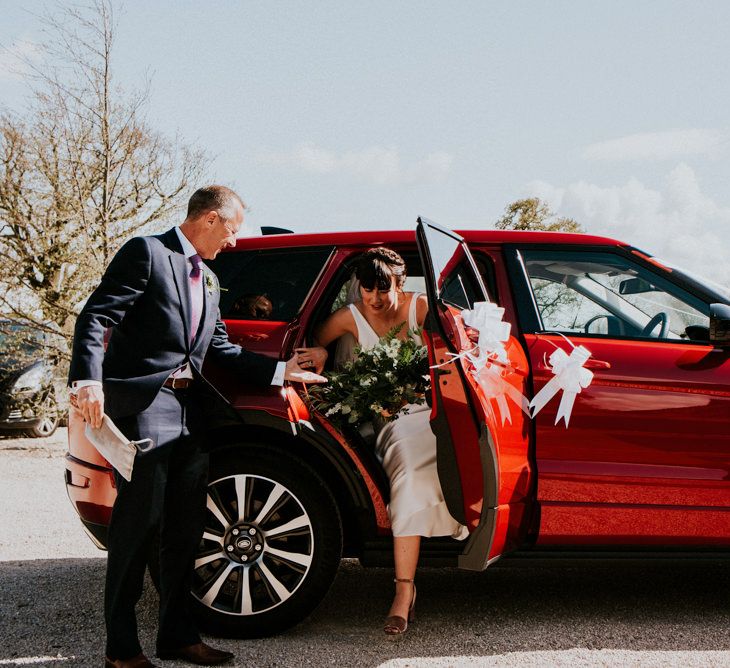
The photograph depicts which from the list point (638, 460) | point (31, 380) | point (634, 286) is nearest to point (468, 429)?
point (638, 460)

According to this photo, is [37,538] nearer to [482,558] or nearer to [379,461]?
[379,461]

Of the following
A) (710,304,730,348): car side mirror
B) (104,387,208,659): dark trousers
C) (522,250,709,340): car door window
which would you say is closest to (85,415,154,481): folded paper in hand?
(104,387,208,659): dark trousers

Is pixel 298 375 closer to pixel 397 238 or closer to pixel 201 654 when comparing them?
pixel 397 238

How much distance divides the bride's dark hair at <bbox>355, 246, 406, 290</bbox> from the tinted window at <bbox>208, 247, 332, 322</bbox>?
190 mm

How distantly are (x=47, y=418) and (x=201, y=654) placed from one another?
8.58 meters

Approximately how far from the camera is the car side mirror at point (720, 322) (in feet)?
11.1

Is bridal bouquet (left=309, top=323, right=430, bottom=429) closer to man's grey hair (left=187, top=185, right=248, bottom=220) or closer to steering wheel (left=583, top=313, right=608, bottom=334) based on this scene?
steering wheel (left=583, top=313, right=608, bottom=334)

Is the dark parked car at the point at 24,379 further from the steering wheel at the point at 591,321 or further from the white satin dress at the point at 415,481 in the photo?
the steering wheel at the point at 591,321

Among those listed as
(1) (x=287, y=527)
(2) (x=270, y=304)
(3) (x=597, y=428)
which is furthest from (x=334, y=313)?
(3) (x=597, y=428)

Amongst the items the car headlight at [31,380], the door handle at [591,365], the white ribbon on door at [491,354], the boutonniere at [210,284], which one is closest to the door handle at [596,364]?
the door handle at [591,365]

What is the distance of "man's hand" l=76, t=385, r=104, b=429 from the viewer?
2.92 m

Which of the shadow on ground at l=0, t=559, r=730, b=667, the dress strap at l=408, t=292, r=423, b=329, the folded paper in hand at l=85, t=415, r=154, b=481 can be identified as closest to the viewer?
the folded paper in hand at l=85, t=415, r=154, b=481

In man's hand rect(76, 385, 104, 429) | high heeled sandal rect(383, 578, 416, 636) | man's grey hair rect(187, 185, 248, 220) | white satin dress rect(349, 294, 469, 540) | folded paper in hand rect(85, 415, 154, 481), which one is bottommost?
high heeled sandal rect(383, 578, 416, 636)

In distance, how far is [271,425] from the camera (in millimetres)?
3580
